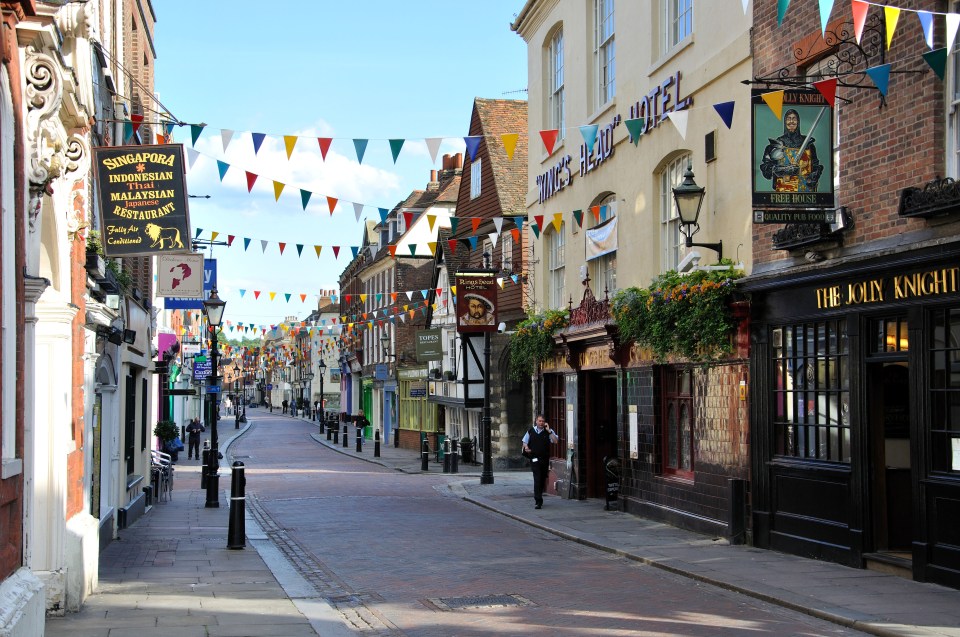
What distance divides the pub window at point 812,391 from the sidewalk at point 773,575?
143 cm

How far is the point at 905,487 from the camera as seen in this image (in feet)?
41.9

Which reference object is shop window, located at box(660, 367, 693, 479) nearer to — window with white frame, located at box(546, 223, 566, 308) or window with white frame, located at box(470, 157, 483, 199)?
window with white frame, located at box(546, 223, 566, 308)

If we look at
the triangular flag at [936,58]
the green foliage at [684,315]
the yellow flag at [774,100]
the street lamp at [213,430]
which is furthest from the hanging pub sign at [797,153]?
the street lamp at [213,430]

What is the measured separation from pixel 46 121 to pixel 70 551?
4.63 metres

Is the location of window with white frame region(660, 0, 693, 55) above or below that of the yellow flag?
above

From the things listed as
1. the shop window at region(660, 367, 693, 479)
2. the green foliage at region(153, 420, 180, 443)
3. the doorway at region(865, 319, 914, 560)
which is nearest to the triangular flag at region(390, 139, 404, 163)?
the shop window at region(660, 367, 693, 479)

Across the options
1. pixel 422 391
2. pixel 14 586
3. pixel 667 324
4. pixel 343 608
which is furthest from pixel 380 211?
pixel 422 391

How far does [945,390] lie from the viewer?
11344 millimetres

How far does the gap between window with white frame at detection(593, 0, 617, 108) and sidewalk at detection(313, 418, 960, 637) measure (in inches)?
316

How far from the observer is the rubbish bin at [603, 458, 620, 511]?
67.2ft

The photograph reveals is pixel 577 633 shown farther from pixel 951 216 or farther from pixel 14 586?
pixel 951 216

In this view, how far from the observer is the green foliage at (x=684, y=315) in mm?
15234

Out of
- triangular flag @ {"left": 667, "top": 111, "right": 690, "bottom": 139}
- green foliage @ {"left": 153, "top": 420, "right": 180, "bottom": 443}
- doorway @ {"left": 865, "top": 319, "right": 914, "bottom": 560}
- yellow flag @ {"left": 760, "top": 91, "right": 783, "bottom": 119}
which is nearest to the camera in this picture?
yellow flag @ {"left": 760, "top": 91, "right": 783, "bottom": 119}

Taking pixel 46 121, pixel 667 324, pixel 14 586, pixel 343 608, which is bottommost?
pixel 343 608
